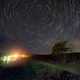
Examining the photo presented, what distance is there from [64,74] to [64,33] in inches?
10.6

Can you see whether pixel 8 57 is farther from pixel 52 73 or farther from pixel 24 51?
pixel 52 73

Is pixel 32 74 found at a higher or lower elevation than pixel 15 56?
lower

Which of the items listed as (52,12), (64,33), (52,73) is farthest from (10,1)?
(52,73)

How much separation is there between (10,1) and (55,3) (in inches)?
11.8

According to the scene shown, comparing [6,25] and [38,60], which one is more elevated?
[6,25]

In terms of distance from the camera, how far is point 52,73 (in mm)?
1148

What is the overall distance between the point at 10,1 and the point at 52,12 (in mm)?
286

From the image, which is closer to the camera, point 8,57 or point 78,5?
point 8,57

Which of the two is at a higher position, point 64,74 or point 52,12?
point 52,12

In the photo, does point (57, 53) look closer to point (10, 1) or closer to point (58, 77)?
point (58, 77)

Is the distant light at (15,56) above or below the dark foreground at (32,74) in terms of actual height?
above

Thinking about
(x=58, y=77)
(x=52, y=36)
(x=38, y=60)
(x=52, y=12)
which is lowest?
(x=58, y=77)

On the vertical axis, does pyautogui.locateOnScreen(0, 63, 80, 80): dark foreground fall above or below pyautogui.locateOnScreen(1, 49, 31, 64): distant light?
below

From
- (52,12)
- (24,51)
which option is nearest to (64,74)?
(24,51)
